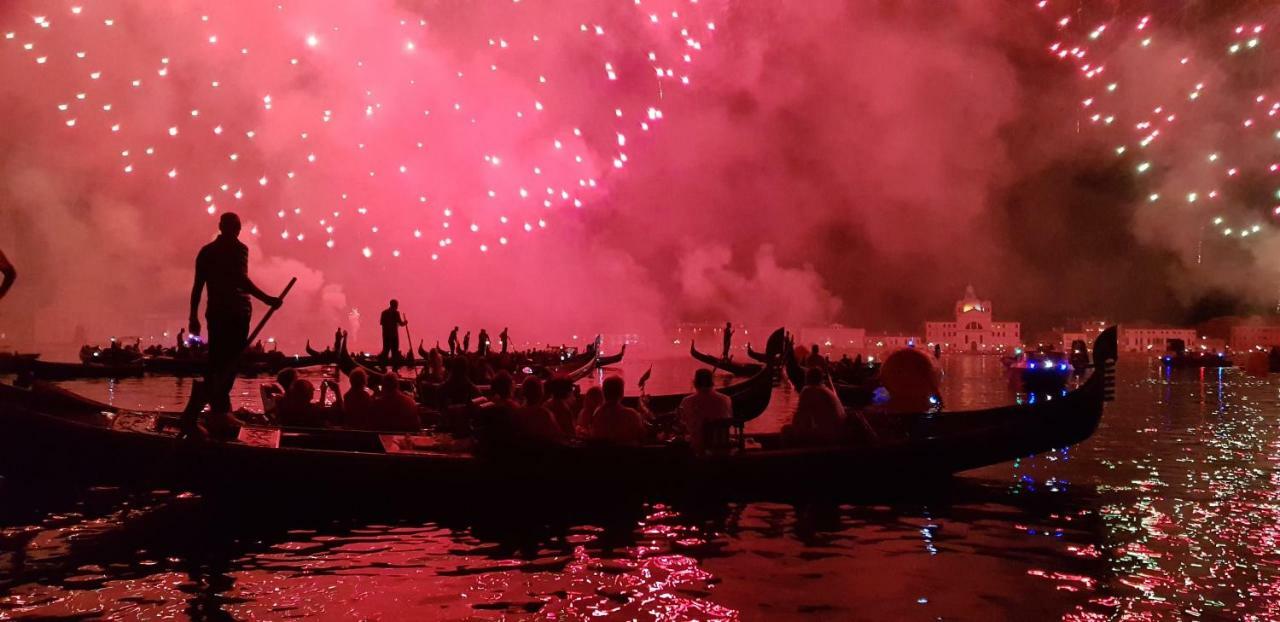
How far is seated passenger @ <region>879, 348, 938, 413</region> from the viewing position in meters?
11.5

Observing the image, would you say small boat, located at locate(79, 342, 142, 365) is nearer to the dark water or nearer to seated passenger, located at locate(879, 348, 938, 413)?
the dark water

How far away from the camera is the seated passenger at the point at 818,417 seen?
31.3 feet

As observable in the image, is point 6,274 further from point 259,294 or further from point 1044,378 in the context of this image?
point 1044,378


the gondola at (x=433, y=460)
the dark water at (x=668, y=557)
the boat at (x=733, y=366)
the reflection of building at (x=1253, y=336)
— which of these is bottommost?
the dark water at (x=668, y=557)

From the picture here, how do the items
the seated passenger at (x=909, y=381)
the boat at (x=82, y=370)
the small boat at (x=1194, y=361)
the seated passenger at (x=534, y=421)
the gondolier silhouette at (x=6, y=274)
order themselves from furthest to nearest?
the small boat at (x=1194, y=361)
the boat at (x=82, y=370)
the seated passenger at (x=909, y=381)
the seated passenger at (x=534, y=421)
the gondolier silhouette at (x=6, y=274)

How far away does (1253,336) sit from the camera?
382 feet

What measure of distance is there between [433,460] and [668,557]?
2.47 m

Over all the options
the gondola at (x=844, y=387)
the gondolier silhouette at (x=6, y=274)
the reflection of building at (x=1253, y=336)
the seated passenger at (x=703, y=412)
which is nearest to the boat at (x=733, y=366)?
the gondola at (x=844, y=387)

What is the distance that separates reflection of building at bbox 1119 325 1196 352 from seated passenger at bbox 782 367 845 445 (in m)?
158

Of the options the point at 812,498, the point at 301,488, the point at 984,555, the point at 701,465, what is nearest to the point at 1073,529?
the point at 984,555

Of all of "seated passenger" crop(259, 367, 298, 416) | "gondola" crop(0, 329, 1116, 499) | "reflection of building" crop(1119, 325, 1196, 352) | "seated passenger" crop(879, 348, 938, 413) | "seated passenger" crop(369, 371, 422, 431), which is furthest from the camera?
"reflection of building" crop(1119, 325, 1196, 352)

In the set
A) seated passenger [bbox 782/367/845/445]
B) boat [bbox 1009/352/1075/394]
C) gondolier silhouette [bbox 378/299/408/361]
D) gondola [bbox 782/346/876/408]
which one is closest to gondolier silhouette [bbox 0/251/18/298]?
seated passenger [bbox 782/367/845/445]

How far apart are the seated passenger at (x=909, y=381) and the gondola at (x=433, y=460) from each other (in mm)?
1385

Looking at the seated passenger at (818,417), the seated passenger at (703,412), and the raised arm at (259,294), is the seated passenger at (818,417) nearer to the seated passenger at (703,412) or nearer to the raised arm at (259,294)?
the seated passenger at (703,412)
